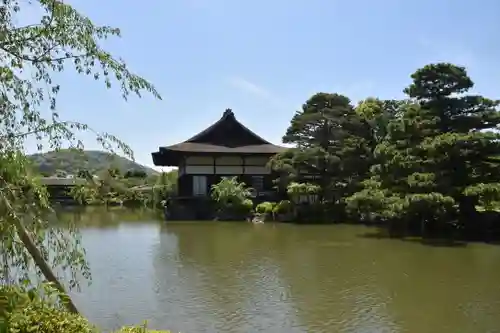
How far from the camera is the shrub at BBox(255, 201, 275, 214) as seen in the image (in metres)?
23.3

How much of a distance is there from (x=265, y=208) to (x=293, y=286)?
14501 millimetres

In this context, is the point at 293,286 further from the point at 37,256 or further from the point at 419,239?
the point at 419,239

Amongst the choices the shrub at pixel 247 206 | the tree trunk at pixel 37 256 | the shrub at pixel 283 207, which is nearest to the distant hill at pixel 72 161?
the tree trunk at pixel 37 256

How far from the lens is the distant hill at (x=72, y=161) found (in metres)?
3.19

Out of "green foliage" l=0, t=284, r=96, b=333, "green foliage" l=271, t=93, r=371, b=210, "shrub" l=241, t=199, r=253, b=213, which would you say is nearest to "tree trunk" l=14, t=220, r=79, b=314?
"green foliage" l=0, t=284, r=96, b=333

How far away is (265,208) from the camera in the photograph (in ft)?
76.7

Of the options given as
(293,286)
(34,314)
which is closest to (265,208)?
(293,286)

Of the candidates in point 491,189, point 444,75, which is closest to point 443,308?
point 491,189

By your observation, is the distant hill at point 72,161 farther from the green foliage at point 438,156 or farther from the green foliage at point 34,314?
the green foliage at point 438,156

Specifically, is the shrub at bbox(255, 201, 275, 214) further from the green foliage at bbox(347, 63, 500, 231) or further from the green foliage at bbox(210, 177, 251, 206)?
the green foliage at bbox(347, 63, 500, 231)

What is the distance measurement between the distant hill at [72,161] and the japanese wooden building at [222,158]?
21.8 metres

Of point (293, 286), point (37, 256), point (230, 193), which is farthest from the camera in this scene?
point (230, 193)

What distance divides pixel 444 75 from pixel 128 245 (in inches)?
448

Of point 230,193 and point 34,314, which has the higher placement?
point 230,193
